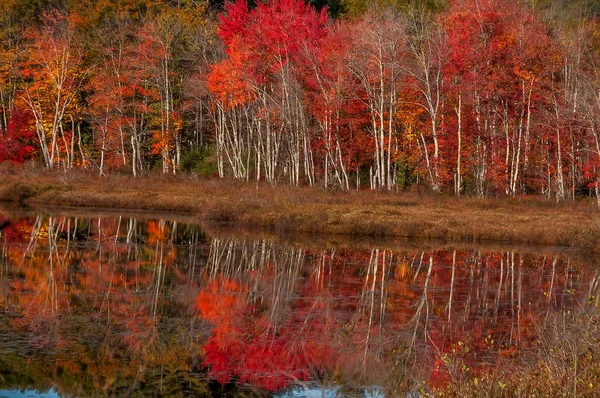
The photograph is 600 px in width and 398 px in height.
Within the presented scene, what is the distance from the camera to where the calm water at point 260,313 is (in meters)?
13.9

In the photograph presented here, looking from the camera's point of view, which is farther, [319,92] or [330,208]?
A: [319,92]

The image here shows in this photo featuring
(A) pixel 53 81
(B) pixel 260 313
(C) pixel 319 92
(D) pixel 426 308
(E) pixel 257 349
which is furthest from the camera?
(A) pixel 53 81

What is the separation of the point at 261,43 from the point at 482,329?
1439 inches

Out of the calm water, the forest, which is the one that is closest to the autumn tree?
the forest

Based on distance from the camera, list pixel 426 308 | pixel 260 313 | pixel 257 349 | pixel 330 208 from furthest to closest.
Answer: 1. pixel 330 208
2. pixel 426 308
3. pixel 260 313
4. pixel 257 349

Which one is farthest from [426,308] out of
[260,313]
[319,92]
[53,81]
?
[53,81]

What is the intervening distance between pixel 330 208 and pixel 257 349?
24.5m

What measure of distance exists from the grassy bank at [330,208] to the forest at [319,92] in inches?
158

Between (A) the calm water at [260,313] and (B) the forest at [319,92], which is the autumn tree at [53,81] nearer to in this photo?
(B) the forest at [319,92]

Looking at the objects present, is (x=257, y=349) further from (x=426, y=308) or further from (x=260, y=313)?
(x=426, y=308)

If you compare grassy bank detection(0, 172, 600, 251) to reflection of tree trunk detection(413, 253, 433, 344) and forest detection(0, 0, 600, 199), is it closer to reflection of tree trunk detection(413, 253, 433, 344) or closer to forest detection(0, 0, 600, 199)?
forest detection(0, 0, 600, 199)

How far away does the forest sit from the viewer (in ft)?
156

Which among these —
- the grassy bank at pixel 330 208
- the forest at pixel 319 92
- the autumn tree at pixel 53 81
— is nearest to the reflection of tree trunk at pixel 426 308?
the grassy bank at pixel 330 208

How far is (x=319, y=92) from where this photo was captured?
175 feet
